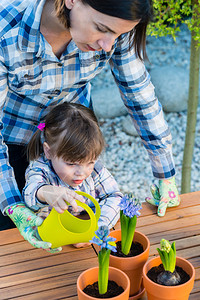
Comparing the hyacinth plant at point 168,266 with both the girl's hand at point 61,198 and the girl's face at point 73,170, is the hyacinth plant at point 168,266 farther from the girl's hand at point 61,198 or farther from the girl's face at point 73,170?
the girl's face at point 73,170

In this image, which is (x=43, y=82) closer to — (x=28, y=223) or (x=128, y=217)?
(x=28, y=223)

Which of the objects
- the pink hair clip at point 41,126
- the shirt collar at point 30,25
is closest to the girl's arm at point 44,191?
the pink hair clip at point 41,126

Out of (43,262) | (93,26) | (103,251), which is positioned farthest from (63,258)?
(93,26)

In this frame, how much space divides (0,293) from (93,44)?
835mm

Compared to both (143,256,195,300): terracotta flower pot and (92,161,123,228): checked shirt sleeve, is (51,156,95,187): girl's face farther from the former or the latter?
(143,256,195,300): terracotta flower pot

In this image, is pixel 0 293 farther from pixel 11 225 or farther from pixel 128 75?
pixel 128 75

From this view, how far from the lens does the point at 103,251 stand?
3.75 feet

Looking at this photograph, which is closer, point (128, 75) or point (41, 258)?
point (41, 258)

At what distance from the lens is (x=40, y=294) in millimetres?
1341

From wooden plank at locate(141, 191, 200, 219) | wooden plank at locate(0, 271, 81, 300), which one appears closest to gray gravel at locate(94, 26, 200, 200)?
wooden plank at locate(141, 191, 200, 219)

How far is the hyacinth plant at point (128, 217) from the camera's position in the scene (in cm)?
127

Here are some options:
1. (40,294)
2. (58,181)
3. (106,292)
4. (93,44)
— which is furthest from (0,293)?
(93,44)

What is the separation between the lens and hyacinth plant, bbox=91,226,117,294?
1.13 metres

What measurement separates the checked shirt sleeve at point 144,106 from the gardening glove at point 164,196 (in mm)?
37
